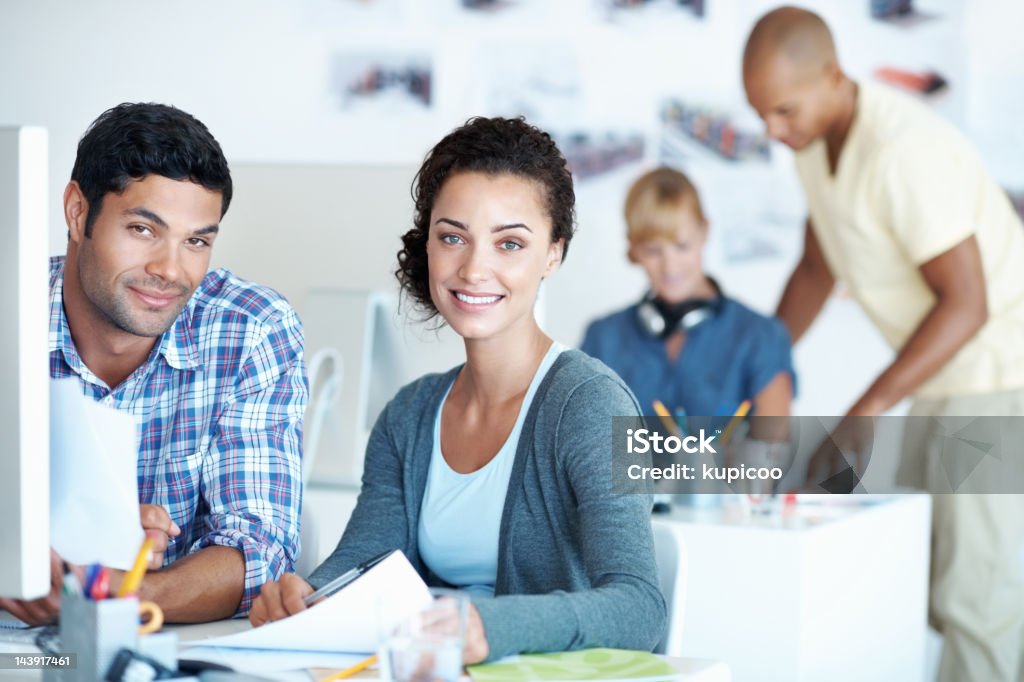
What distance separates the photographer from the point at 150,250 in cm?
137

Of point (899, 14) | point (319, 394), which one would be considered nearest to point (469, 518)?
point (319, 394)

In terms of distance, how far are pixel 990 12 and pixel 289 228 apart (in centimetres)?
192

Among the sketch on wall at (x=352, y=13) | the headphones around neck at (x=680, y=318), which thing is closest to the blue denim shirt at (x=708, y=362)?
the headphones around neck at (x=680, y=318)

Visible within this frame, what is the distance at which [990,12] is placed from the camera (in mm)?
3213

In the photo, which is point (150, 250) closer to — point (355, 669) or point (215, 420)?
point (215, 420)

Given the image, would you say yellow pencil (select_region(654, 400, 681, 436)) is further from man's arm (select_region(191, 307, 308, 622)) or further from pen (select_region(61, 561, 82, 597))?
pen (select_region(61, 561, 82, 597))

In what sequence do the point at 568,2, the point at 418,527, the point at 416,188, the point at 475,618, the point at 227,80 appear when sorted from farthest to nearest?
the point at 227,80, the point at 568,2, the point at 416,188, the point at 418,527, the point at 475,618

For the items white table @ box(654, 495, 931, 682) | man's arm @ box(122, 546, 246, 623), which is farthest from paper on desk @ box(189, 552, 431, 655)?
white table @ box(654, 495, 931, 682)

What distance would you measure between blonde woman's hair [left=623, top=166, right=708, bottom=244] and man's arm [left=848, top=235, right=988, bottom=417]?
0.67 m

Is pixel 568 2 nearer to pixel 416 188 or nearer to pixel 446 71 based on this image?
pixel 446 71

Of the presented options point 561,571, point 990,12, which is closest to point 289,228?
point 561,571

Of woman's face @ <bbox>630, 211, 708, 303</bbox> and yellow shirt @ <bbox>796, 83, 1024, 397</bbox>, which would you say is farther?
woman's face @ <bbox>630, 211, 708, 303</bbox>

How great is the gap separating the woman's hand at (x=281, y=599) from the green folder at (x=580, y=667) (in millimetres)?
230

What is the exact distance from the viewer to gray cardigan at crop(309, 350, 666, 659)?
1006mm
